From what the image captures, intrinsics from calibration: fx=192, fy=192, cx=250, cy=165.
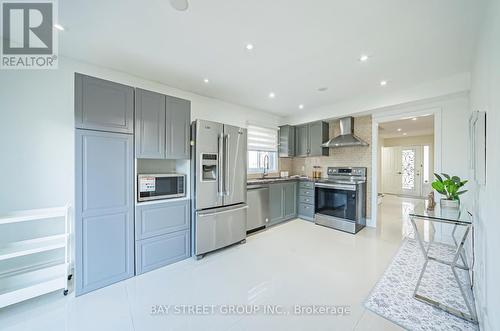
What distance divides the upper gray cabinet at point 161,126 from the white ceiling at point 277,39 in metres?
0.52

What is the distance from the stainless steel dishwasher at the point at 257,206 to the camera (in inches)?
151

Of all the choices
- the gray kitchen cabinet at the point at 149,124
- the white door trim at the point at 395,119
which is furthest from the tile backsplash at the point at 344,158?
the gray kitchen cabinet at the point at 149,124

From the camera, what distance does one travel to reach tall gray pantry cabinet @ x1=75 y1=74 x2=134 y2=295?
2.07 meters

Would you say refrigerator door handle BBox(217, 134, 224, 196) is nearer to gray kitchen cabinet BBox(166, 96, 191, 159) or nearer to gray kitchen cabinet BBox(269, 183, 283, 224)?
gray kitchen cabinet BBox(166, 96, 191, 159)

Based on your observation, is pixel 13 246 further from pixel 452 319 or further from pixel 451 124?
pixel 451 124

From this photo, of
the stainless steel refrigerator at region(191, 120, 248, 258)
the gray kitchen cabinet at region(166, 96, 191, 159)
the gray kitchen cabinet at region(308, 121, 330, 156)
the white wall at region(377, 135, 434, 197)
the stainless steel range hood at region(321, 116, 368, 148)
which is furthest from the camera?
the white wall at region(377, 135, 434, 197)

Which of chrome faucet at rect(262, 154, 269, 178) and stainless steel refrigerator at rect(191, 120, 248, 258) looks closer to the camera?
stainless steel refrigerator at rect(191, 120, 248, 258)

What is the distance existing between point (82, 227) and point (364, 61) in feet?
13.0

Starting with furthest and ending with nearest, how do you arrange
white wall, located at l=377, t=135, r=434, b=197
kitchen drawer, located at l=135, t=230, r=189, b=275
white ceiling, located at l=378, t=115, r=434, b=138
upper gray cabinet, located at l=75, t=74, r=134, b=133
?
1. white wall, located at l=377, t=135, r=434, b=197
2. white ceiling, located at l=378, t=115, r=434, b=138
3. kitchen drawer, located at l=135, t=230, r=189, b=275
4. upper gray cabinet, located at l=75, t=74, r=134, b=133

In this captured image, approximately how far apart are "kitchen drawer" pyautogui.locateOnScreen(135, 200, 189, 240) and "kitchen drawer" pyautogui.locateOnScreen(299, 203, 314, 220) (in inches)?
118

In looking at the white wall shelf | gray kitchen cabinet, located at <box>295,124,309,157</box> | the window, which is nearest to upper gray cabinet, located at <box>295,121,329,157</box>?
gray kitchen cabinet, located at <box>295,124,309,157</box>

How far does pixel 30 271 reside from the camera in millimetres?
2125

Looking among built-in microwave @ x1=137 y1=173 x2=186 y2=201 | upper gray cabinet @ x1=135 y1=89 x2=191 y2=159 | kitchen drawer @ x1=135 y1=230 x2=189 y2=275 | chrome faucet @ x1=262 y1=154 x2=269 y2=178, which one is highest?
upper gray cabinet @ x1=135 y1=89 x2=191 y2=159

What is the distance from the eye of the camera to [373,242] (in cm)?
342
